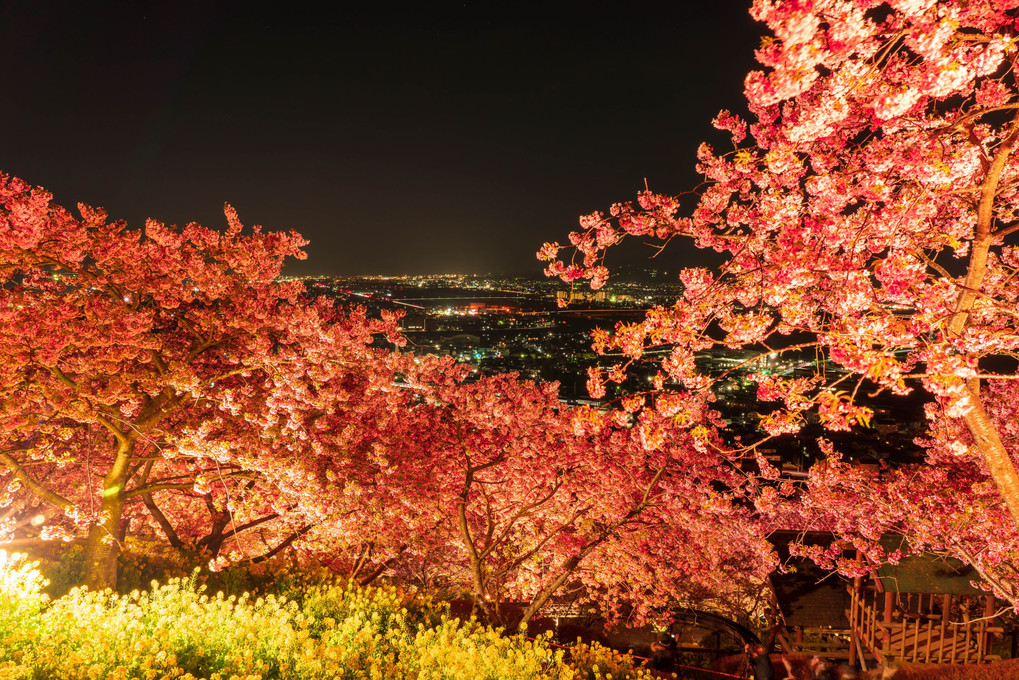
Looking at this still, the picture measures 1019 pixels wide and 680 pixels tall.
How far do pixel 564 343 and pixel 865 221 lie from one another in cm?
4703

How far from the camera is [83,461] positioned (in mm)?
11039

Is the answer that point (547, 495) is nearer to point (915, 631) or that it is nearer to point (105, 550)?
point (915, 631)

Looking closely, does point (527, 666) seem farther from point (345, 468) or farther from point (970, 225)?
point (970, 225)

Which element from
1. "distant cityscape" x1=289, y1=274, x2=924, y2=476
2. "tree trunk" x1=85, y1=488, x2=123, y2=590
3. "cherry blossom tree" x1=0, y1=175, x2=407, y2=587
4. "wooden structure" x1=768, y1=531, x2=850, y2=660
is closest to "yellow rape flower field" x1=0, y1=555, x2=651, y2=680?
"tree trunk" x1=85, y1=488, x2=123, y2=590

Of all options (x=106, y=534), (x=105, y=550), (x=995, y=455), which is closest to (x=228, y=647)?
(x=106, y=534)

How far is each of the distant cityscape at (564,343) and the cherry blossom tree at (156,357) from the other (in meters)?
2.59

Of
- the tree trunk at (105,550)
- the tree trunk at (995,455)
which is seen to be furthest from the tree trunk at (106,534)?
the tree trunk at (995,455)

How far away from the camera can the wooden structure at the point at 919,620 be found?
8.29m

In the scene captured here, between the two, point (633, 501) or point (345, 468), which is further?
point (633, 501)

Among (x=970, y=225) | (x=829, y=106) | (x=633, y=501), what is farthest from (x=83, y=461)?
(x=970, y=225)

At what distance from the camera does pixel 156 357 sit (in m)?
8.77

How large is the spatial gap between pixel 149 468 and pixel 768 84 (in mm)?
12549

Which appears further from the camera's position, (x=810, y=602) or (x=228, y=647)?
(x=810, y=602)

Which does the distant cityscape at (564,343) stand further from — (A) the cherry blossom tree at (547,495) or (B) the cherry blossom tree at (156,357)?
(B) the cherry blossom tree at (156,357)
